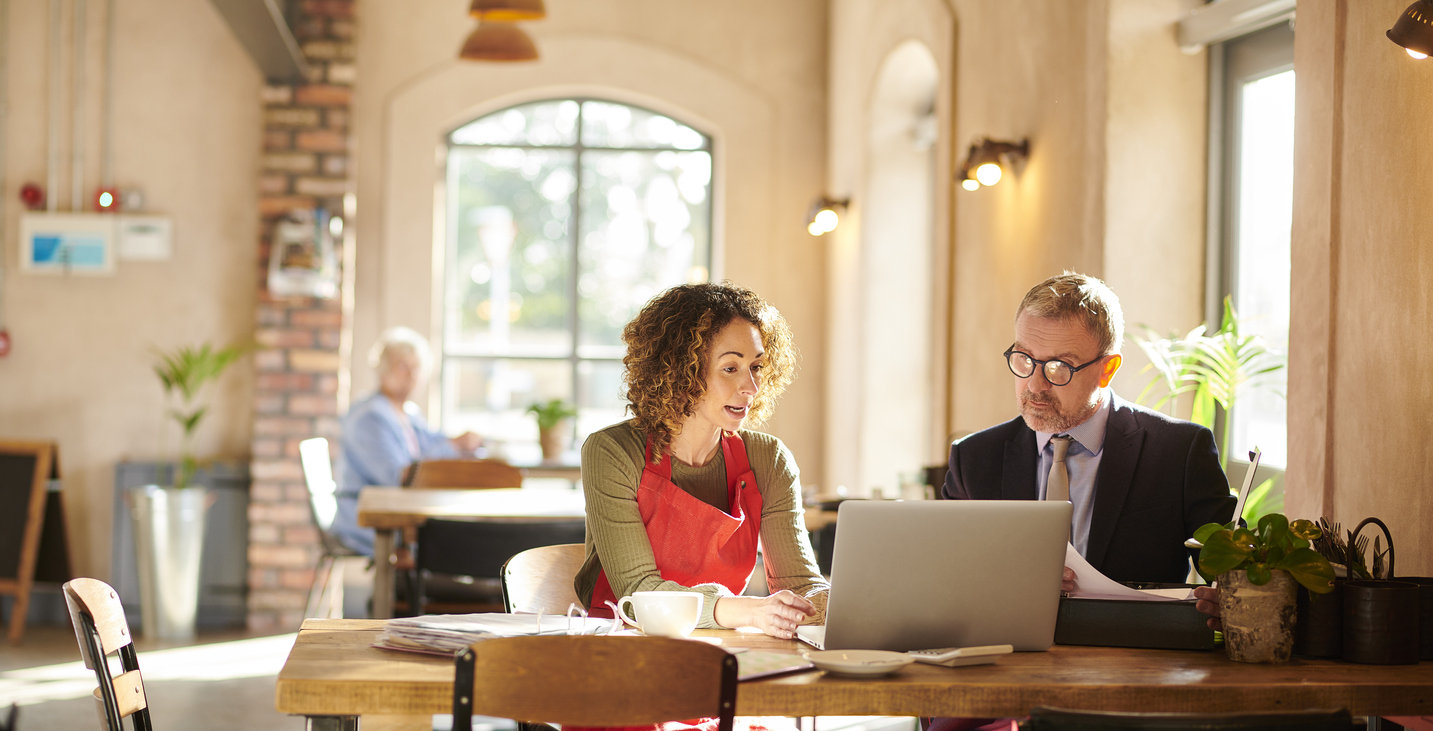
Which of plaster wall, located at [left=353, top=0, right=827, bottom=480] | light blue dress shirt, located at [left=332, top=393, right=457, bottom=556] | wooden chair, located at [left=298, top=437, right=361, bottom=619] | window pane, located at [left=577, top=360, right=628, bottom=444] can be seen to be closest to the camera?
wooden chair, located at [left=298, top=437, right=361, bottom=619]

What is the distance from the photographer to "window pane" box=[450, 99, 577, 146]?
7.01 m

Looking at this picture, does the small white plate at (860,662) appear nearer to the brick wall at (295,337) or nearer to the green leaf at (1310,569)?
the green leaf at (1310,569)

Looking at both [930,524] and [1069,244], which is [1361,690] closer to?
[930,524]

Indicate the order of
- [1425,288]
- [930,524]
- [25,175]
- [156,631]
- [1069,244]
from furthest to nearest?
[25,175], [156,631], [1069,244], [1425,288], [930,524]

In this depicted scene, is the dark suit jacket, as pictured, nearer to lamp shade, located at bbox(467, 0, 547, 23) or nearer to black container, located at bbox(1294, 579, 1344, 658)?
black container, located at bbox(1294, 579, 1344, 658)

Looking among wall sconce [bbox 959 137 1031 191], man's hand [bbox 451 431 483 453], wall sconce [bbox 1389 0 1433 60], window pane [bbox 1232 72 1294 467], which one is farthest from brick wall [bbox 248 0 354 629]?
wall sconce [bbox 1389 0 1433 60]

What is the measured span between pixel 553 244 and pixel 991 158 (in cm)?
353

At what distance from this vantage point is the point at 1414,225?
2248mm

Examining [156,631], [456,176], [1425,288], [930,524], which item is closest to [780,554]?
[930,524]

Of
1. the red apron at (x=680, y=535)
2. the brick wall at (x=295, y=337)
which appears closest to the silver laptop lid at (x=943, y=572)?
the red apron at (x=680, y=535)

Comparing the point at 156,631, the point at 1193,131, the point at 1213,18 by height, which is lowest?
the point at 156,631

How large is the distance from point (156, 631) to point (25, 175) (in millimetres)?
2428

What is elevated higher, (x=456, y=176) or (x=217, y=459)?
(x=456, y=176)

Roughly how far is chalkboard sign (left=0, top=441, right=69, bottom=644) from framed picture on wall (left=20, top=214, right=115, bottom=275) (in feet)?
3.18
